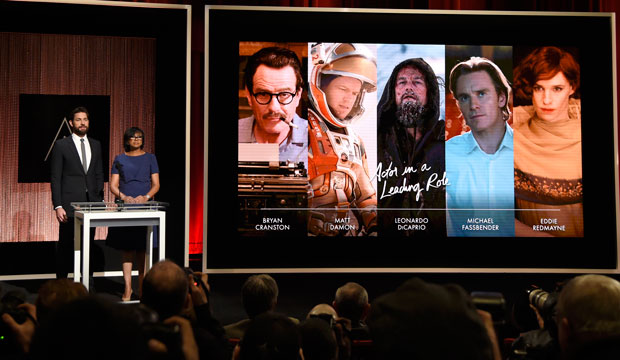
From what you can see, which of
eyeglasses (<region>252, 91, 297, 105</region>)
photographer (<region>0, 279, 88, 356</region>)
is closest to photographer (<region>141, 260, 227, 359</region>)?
photographer (<region>0, 279, 88, 356</region>)

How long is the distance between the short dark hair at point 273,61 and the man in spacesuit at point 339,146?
0.14m

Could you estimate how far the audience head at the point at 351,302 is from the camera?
6.94 feet

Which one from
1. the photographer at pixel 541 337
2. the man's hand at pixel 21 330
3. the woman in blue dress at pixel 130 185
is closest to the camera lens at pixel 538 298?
the photographer at pixel 541 337

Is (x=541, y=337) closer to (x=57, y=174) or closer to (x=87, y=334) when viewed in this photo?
(x=87, y=334)

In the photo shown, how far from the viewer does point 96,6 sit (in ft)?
16.2

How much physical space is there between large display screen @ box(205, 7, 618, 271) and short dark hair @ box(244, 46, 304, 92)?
0.5 inches

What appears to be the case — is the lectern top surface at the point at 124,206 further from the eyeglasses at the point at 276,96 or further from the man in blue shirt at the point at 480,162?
the man in blue shirt at the point at 480,162

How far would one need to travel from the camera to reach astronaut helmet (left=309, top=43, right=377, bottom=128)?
4.93 meters

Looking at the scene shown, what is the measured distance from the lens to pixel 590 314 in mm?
1295

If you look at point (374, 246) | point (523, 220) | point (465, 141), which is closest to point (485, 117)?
point (465, 141)

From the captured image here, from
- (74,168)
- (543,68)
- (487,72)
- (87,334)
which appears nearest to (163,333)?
(87,334)

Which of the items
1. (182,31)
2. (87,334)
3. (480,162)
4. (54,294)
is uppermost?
(182,31)

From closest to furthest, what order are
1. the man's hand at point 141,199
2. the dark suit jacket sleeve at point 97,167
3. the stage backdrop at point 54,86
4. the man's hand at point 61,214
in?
the man's hand at point 141,199, the man's hand at point 61,214, the dark suit jacket sleeve at point 97,167, the stage backdrop at point 54,86

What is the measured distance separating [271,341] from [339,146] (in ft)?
11.4
